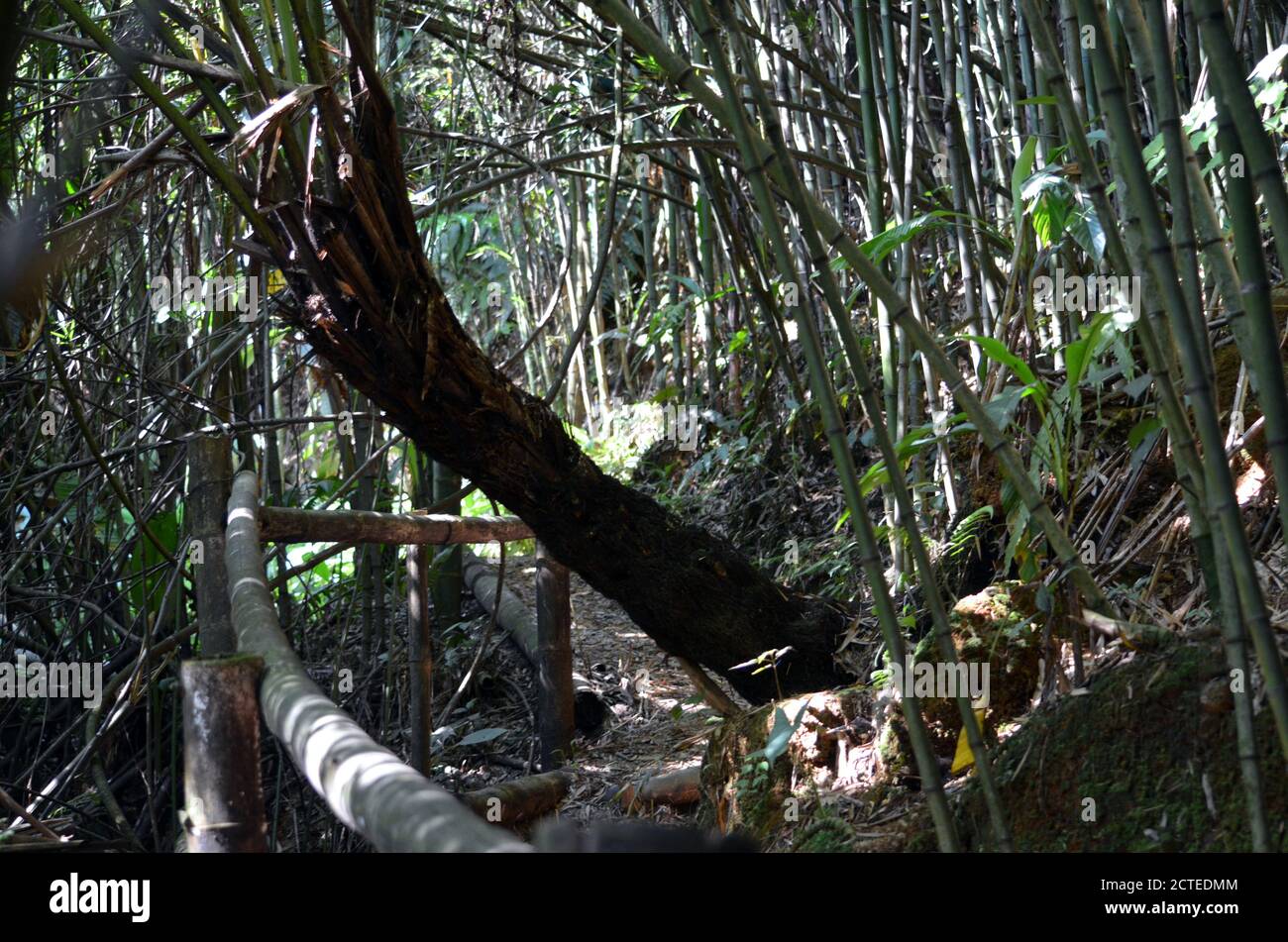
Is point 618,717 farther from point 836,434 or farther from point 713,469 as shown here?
point 836,434

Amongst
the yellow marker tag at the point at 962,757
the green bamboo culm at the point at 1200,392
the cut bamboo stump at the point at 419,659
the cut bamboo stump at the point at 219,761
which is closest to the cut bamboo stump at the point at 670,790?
the cut bamboo stump at the point at 419,659

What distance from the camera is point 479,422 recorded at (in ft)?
6.62

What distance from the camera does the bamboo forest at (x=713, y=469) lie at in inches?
39.9

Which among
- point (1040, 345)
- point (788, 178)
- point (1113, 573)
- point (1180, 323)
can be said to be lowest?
point (1113, 573)

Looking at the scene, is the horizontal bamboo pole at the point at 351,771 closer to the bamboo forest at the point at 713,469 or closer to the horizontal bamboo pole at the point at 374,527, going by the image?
the bamboo forest at the point at 713,469

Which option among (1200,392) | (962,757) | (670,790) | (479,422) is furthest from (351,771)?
(670,790)

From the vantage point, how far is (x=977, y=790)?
1.29 metres

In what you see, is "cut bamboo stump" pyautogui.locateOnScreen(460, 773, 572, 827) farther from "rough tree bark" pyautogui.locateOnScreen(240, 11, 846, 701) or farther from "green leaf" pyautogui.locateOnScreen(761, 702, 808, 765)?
"green leaf" pyautogui.locateOnScreen(761, 702, 808, 765)

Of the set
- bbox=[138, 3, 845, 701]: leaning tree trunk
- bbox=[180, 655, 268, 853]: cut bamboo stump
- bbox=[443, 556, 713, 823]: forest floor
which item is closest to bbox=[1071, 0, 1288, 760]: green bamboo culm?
bbox=[180, 655, 268, 853]: cut bamboo stump
